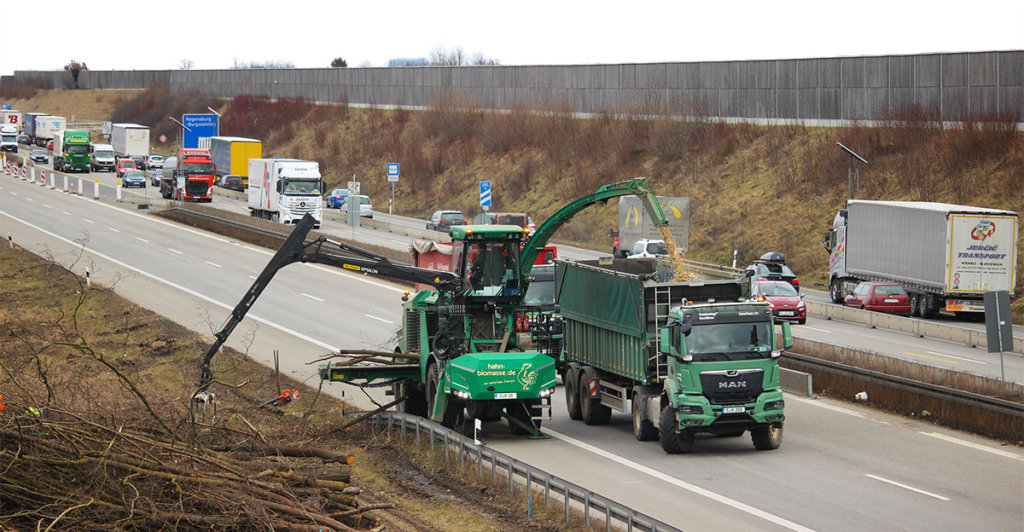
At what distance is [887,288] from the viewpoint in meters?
40.8

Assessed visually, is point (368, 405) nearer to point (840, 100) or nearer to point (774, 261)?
point (774, 261)

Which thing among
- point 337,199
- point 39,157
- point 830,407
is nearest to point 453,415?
point 830,407

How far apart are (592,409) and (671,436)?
126 inches

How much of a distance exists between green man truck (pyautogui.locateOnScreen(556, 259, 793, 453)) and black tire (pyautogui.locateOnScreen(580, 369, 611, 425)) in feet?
0.07

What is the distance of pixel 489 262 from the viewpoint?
20188 mm

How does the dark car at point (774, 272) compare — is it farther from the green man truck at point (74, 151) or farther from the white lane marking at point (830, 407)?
the green man truck at point (74, 151)

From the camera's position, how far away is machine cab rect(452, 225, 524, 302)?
20078 millimetres

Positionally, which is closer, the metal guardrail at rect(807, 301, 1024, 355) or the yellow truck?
the metal guardrail at rect(807, 301, 1024, 355)

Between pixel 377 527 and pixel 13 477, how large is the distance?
4247 mm

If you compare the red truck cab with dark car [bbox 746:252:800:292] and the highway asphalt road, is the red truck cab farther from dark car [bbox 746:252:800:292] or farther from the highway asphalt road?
dark car [bbox 746:252:800:292]

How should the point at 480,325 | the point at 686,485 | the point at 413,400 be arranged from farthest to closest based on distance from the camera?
the point at 413,400, the point at 480,325, the point at 686,485

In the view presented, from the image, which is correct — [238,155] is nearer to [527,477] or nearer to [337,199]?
[337,199]

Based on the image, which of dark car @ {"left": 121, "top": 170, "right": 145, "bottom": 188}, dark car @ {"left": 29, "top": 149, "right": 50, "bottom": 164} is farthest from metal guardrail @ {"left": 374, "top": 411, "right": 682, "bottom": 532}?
dark car @ {"left": 29, "top": 149, "right": 50, "bottom": 164}

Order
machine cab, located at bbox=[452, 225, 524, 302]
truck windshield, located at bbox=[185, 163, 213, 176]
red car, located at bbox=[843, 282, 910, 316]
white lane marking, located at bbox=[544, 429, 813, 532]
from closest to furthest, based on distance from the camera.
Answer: white lane marking, located at bbox=[544, 429, 813, 532] < machine cab, located at bbox=[452, 225, 524, 302] < red car, located at bbox=[843, 282, 910, 316] < truck windshield, located at bbox=[185, 163, 213, 176]
